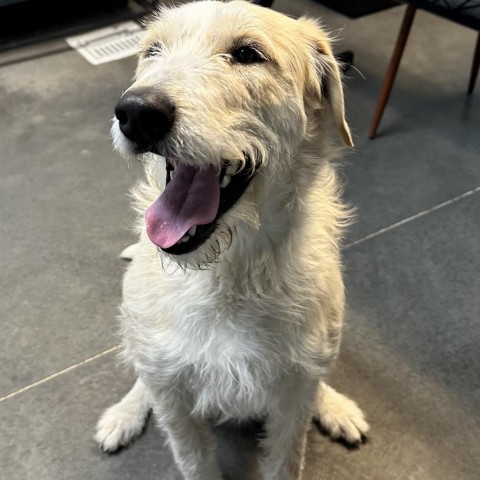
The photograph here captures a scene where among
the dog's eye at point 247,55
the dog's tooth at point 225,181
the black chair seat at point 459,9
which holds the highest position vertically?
the dog's eye at point 247,55

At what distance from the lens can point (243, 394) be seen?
118 cm

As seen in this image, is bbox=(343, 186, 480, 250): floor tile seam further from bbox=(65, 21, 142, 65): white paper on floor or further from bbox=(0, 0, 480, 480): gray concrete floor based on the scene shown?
bbox=(65, 21, 142, 65): white paper on floor

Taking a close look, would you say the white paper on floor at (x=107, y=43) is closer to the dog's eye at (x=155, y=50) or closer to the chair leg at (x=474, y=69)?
the chair leg at (x=474, y=69)

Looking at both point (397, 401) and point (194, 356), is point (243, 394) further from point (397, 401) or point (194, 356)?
point (397, 401)

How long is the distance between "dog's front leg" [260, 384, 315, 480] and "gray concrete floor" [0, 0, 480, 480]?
0.13m

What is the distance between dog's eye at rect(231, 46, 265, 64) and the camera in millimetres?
1004

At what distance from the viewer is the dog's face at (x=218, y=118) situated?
2.94 ft

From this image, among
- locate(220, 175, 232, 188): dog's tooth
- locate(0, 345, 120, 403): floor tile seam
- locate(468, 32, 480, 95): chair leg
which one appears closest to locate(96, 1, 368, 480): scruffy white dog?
locate(220, 175, 232, 188): dog's tooth

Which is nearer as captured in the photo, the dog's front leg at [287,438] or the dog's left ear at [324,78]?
the dog's left ear at [324,78]

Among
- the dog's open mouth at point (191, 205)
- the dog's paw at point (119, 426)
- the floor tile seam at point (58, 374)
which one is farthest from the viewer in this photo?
the floor tile seam at point (58, 374)

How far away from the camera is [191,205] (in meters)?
0.99

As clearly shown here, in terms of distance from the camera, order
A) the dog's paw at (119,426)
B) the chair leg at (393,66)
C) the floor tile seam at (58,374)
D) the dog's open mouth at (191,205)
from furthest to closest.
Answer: the chair leg at (393,66) < the floor tile seam at (58,374) < the dog's paw at (119,426) < the dog's open mouth at (191,205)

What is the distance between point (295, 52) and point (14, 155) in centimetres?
173

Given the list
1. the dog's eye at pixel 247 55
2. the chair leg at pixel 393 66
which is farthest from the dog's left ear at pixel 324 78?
the chair leg at pixel 393 66
